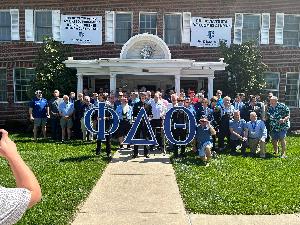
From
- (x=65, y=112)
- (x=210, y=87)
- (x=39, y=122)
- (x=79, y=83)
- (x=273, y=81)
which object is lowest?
(x=39, y=122)

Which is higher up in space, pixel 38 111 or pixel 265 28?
pixel 265 28

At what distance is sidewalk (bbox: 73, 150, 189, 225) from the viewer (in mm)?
6457

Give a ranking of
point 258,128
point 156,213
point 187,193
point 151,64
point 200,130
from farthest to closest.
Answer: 1. point 151,64
2. point 258,128
3. point 200,130
4. point 187,193
5. point 156,213

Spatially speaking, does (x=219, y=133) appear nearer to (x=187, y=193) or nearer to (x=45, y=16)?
(x=187, y=193)

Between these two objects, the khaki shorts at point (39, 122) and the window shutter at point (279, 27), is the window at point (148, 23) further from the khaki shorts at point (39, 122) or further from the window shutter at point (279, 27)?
the khaki shorts at point (39, 122)

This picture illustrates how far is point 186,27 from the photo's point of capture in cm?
1931

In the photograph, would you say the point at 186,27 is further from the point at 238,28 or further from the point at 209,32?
the point at 238,28

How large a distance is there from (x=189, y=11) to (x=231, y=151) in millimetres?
8788

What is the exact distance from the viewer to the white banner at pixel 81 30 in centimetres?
1909

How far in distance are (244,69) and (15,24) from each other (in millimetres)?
10165

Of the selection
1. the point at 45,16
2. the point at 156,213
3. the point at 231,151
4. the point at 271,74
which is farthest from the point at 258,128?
the point at 45,16

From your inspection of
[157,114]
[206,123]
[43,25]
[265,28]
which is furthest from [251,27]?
[206,123]

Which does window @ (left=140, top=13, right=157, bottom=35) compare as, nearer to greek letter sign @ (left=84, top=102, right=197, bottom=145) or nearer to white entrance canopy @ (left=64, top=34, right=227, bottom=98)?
white entrance canopy @ (left=64, top=34, right=227, bottom=98)

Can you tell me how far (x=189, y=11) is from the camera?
19.4 meters
